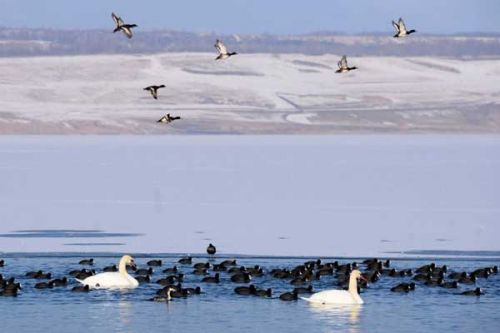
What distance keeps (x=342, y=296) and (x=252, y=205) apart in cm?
2111

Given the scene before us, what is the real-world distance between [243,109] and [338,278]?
137 meters

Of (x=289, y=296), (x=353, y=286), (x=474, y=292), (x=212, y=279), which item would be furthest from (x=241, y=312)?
(x=474, y=292)

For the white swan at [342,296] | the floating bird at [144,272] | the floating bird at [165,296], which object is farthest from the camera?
the floating bird at [144,272]

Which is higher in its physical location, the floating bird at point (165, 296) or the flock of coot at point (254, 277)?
the flock of coot at point (254, 277)

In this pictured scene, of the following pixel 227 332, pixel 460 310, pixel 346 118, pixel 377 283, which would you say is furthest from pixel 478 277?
pixel 346 118

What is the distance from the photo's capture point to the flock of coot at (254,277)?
25.5 m

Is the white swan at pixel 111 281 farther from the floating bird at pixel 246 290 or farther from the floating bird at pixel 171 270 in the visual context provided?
the floating bird at pixel 246 290

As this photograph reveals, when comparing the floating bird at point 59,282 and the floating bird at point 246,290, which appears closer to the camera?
the floating bird at point 246,290

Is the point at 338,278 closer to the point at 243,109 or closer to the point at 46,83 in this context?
the point at 243,109

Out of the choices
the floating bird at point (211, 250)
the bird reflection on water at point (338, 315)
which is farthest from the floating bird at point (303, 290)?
the floating bird at point (211, 250)

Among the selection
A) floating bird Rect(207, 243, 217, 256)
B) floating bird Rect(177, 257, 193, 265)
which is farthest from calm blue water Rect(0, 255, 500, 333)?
floating bird Rect(207, 243, 217, 256)

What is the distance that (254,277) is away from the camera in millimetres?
27812

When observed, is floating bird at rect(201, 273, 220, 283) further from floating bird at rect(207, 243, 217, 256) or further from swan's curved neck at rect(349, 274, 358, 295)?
floating bird at rect(207, 243, 217, 256)

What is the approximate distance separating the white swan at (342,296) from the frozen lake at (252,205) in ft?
24.8
